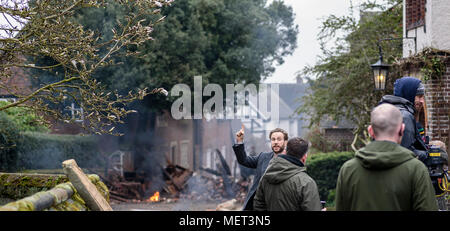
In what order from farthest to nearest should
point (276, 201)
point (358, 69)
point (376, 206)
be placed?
point (358, 69) → point (276, 201) → point (376, 206)

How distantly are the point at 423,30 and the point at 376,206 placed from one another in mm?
11767

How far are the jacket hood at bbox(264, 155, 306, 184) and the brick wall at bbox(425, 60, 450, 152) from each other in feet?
29.5

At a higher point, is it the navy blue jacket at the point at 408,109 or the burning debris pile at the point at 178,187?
the navy blue jacket at the point at 408,109

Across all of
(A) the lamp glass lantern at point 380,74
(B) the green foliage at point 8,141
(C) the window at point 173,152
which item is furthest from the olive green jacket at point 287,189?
(C) the window at point 173,152

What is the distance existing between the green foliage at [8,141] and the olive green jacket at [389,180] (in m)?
12.6

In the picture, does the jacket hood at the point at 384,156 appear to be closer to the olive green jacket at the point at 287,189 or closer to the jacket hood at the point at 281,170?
the olive green jacket at the point at 287,189

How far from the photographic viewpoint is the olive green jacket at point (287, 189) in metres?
4.81

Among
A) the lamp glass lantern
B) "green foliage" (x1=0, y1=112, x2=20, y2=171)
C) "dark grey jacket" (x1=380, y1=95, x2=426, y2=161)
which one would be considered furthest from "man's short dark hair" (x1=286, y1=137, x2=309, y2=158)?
"green foliage" (x1=0, y1=112, x2=20, y2=171)

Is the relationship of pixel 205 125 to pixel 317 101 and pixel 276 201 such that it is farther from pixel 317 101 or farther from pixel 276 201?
pixel 276 201

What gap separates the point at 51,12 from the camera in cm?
712

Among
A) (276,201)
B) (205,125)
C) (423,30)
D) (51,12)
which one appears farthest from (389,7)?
(205,125)

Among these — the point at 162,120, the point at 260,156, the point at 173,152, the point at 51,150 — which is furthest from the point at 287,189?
the point at 173,152

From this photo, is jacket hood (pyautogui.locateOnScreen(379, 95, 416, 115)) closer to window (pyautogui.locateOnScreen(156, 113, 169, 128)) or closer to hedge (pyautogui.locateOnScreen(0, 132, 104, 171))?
hedge (pyautogui.locateOnScreen(0, 132, 104, 171))
